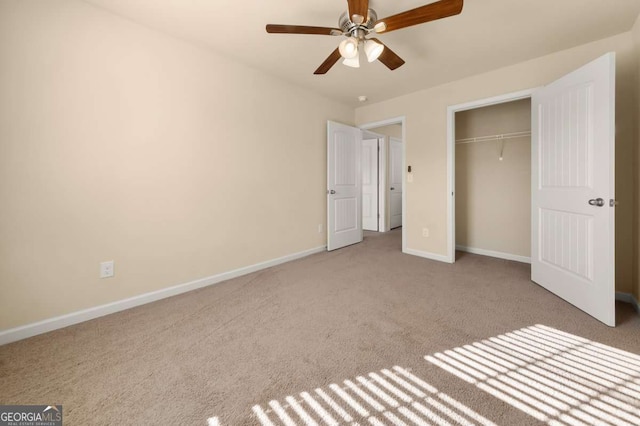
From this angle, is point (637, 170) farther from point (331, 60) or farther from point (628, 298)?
point (331, 60)

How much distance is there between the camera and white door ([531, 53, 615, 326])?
1.91m

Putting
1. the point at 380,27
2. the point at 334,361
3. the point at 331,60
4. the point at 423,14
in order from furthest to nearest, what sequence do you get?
the point at 331,60, the point at 380,27, the point at 423,14, the point at 334,361

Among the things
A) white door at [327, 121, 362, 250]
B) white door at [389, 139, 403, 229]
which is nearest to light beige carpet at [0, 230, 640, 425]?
white door at [327, 121, 362, 250]

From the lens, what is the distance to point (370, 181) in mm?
6059

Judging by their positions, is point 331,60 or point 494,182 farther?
point 494,182

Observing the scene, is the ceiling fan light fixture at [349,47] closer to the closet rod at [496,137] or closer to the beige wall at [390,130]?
the closet rod at [496,137]

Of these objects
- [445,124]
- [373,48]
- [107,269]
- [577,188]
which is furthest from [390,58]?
[107,269]

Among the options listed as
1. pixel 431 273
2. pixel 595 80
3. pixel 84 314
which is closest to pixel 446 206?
pixel 431 273

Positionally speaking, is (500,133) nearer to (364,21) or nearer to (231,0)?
(364,21)

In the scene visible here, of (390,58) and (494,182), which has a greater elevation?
(390,58)

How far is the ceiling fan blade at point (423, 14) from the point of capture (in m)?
1.60

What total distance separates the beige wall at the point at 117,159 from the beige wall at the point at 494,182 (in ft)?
9.75

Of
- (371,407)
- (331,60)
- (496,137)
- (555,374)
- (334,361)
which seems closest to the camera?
(371,407)

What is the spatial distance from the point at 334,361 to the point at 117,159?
2269 mm
